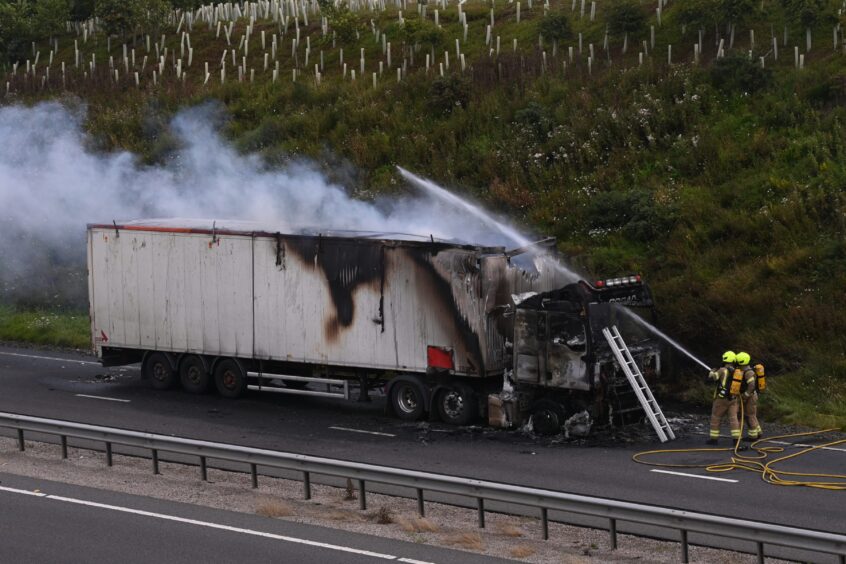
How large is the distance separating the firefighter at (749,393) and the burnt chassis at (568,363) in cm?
192

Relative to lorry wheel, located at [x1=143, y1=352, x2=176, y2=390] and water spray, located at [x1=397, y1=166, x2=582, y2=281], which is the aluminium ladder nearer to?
water spray, located at [x1=397, y1=166, x2=582, y2=281]

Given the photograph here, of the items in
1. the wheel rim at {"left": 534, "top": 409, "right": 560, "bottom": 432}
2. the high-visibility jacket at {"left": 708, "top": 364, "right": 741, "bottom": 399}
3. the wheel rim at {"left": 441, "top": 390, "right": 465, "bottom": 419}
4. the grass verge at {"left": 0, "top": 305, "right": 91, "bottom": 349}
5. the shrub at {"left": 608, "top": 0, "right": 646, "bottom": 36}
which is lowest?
the wheel rim at {"left": 534, "top": 409, "right": 560, "bottom": 432}

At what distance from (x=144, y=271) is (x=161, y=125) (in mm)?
18141

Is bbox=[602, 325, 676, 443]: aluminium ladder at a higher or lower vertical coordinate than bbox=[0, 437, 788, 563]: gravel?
higher

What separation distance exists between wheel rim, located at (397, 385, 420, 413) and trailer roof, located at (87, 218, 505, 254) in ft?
8.67

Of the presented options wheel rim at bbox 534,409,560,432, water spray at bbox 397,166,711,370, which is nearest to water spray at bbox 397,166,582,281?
water spray at bbox 397,166,711,370

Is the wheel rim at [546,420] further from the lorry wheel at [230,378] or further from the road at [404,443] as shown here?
the lorry wheel at [230,378]

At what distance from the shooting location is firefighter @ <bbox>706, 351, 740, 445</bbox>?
19.0 metres

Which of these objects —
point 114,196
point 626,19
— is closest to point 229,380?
point 114,196

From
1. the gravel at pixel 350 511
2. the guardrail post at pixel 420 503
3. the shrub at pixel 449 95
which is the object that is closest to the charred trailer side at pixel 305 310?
the gravel at pixel 350 511

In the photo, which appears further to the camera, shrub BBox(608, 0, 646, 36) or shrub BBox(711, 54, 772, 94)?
shrub BBox(608, 0, 646, 36)

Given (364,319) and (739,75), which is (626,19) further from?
(364,319)

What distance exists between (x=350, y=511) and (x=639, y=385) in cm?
676

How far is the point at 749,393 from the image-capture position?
19125mm
